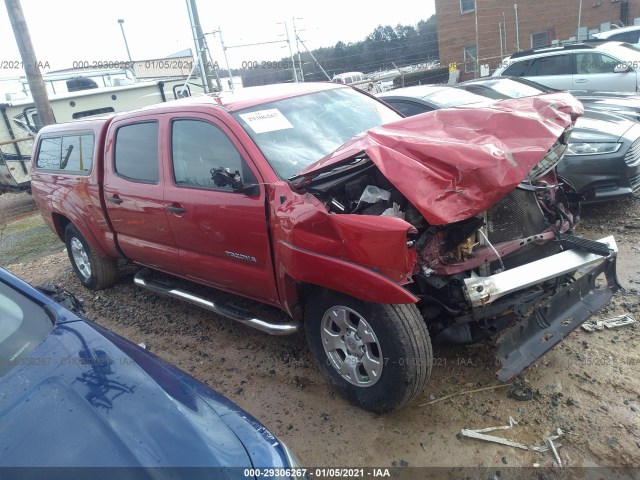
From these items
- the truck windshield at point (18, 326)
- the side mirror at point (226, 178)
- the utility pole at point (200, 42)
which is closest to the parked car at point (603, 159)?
the side mirror at point (226, 178)

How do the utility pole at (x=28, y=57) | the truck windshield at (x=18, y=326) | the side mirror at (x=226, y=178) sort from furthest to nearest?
the utility pole at (x=28, y=57) < the side mirror at (x=226, y=178) < the truck windshield at (x=18, y=326)

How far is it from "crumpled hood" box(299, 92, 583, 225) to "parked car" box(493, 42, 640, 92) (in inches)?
272

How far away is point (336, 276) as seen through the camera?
2.60 metres

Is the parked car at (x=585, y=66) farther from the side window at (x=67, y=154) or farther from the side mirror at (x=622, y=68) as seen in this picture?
the side window at (x=67, y=154)

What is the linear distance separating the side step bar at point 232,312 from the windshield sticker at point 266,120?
50.7 inches

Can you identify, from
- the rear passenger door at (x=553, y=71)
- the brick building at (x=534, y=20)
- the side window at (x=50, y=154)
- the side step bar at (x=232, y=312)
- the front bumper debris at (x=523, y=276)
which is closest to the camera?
the front bumper debris at (x=523, y=276)

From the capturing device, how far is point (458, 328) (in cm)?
276

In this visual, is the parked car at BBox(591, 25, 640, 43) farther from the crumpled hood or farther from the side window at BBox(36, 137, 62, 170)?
the side window at BBox(36, 137, 62, 170)

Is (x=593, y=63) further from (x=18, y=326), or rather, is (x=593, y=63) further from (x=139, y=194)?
(x=18, y=326)

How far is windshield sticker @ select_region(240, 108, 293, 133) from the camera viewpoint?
127 inches

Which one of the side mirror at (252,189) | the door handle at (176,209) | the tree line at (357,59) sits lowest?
the door handle at (176,209)

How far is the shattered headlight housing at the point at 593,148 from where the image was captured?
4.74 metres

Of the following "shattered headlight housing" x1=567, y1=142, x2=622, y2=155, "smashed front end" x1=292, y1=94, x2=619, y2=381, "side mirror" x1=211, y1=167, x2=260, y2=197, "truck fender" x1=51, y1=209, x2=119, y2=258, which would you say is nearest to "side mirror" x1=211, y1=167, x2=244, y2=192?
"side mirror" x1=211, y1=167, x2=260, y2=197

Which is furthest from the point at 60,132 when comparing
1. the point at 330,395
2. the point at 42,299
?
the point at 330,395
